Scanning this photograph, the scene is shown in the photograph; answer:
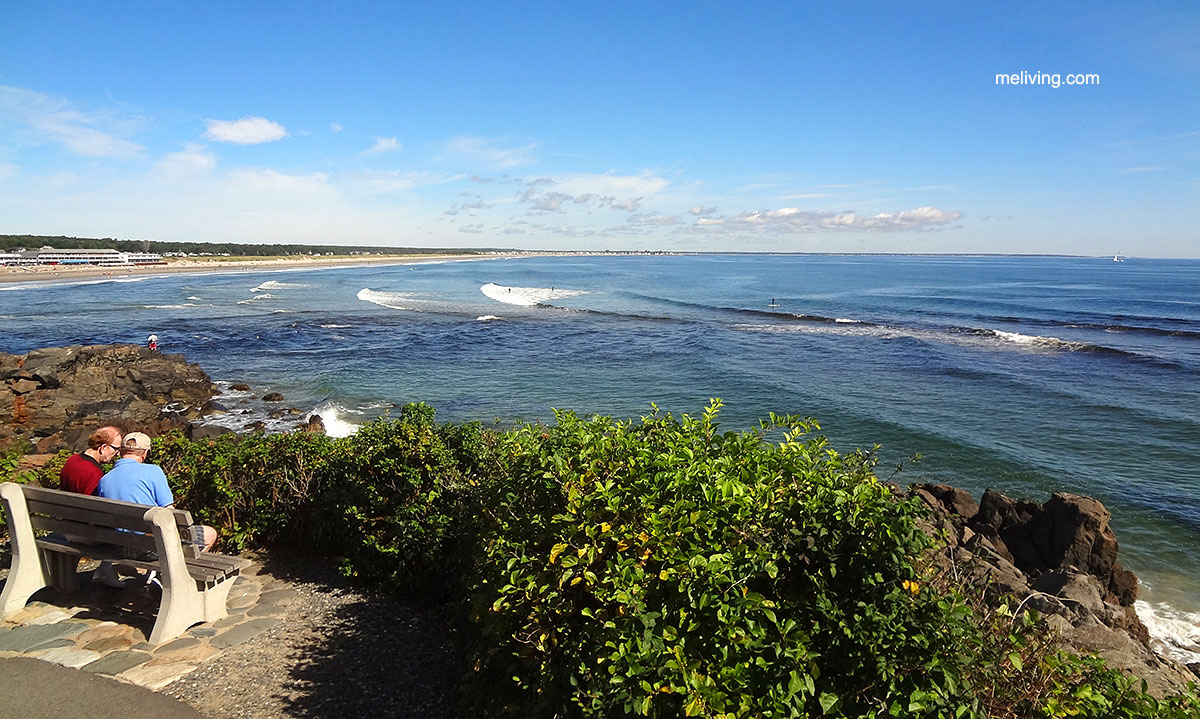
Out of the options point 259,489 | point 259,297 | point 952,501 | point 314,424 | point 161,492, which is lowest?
point 952,501

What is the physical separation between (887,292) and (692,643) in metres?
77.9

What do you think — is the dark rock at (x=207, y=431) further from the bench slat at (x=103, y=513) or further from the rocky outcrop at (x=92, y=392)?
the bench slat at (x=103, y=513)

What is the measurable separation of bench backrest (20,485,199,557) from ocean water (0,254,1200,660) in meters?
11.7

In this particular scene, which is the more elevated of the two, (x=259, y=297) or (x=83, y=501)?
(x=83, y=501)

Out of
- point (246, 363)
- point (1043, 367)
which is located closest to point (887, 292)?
point (1043, 367)

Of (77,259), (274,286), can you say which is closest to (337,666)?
(274,286)

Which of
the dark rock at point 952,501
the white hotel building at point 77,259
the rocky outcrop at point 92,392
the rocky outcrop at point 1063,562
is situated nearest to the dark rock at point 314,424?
the rocky outcrop at point 92,392

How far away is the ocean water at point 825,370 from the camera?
1543cm

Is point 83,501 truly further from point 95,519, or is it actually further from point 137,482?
point 137,482

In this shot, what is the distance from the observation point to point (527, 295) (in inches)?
2719

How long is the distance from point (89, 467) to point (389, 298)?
192 feet

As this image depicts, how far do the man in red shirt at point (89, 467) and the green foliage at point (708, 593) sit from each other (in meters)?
3.77

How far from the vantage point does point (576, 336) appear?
3756 centimetres

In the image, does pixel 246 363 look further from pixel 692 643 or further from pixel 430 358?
pixel 692 643
